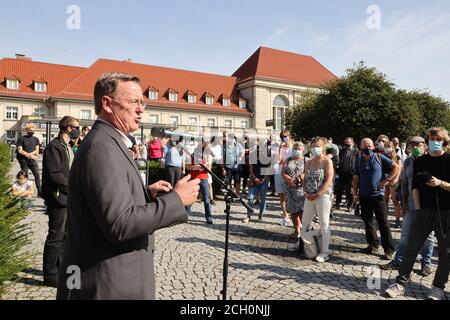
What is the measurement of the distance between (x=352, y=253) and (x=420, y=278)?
4.46 ft

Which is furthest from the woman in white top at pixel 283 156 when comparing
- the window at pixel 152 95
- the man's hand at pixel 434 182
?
the window at pixel 152 95

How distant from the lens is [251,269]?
551cm

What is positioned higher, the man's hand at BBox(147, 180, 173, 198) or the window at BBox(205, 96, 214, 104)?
the window at BBox(205, 96, 214, 104)

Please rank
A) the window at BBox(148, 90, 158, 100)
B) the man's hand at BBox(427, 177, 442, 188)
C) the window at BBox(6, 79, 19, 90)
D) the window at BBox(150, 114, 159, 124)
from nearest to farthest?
the man's hand at BBox(427, 177, 442, 188), the window at BBox(6, 79, 19, 90), the window at BBox(148, 90, 158, 100), the window at BBox(150, 114, 159, 124)

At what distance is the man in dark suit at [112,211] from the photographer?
1714 millimetres

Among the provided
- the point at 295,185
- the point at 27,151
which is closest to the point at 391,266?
the point at 295,185

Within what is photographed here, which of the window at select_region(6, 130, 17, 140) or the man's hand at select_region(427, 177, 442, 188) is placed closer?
the man's hand at select_region(427, 177, 442, 188)

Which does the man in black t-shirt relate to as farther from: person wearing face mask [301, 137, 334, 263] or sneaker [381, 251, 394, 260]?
sneaker [381, 251, 394, 260]

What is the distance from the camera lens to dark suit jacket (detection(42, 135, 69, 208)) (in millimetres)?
4621

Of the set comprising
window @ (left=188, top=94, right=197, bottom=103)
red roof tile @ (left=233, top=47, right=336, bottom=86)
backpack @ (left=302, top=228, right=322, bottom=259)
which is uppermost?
red roof tile @ (left=233, top=47, right=336, bottom=86)

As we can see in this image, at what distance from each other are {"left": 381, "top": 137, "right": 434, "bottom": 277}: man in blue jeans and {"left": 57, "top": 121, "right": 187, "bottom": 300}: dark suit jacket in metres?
4.47

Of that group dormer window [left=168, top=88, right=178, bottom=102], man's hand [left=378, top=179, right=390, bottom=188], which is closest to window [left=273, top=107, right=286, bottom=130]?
dormer window [left=168, top=88, right=178, bottom=102]
